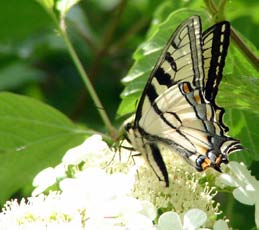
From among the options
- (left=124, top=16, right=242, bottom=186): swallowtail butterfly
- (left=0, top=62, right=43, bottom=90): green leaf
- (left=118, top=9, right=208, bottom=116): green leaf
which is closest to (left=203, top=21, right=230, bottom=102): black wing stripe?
(left=124, top=16, right=242, bottom=186): swallowtail butterfly

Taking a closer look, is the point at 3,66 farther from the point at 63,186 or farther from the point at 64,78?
the point at 63,186

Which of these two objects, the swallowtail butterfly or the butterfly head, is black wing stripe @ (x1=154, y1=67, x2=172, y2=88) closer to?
the swallowtail butterfly

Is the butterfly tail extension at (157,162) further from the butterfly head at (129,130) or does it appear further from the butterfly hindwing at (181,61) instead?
the butterfly hindwing at (181,61)

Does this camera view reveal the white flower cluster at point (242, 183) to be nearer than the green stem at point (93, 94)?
Yes

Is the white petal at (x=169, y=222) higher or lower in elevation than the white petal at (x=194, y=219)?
higher

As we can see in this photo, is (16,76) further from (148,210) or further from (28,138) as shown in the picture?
(148,210)

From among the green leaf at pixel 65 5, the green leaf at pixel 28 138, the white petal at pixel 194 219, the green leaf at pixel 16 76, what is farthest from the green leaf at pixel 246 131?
the green leaf at pixel 16 76

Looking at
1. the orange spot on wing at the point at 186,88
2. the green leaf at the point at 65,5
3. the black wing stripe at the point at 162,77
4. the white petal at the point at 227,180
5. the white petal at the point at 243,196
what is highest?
the green leaf at the point at 65,5

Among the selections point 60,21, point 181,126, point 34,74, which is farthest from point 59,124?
point 34,74
